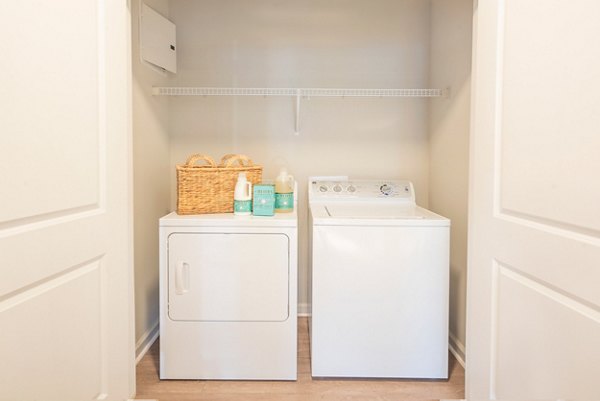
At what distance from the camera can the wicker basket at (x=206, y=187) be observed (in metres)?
2.08

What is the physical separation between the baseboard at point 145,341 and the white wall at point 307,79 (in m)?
0.85

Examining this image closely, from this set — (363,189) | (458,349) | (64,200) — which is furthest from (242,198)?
(458,349)

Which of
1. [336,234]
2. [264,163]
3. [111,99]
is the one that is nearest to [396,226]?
[336,234]

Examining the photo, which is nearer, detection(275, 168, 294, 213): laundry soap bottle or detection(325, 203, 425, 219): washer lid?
detection(325, 203, 425, 219): washer lid

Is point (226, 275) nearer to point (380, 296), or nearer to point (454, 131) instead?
point (380, 296)

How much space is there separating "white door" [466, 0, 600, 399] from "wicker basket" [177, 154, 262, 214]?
1.25m

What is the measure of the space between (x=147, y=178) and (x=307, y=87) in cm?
126

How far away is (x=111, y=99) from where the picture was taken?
4.46 ft

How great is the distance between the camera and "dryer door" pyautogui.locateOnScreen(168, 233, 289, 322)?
195cm

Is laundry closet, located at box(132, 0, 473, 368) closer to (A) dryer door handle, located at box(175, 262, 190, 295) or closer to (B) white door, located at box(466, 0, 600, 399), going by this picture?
(A) dryer door handle, located at box(175, 262, 190, 295)

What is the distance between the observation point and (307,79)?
2736 mm

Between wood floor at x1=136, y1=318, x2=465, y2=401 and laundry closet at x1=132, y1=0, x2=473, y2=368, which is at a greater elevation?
laundry closet at x1=132, y1=0, x2=473, y2=368

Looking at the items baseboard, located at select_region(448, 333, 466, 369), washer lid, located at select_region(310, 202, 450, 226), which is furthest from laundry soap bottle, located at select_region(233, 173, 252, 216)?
baseboard, located at select_region(448, 333, 466, 369)

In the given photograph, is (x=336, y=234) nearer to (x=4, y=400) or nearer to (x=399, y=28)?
(x=4, y=400)
